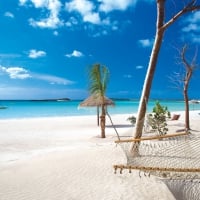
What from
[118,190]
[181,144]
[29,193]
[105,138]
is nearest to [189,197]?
[181,144]

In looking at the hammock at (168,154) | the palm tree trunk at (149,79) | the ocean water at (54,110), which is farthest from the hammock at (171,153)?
the ocean water at (54,110)

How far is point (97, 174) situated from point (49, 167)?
3.44 ft

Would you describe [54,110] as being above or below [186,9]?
below

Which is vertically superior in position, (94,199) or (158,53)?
(158,53)

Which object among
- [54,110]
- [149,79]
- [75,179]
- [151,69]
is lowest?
[75,179]

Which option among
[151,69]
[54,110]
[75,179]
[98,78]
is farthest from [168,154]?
[54,110]

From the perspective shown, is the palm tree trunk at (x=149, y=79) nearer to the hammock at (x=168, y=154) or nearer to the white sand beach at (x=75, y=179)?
the white sand beach at (x=75, y=179)

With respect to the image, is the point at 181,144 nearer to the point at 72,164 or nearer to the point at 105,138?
the point at 72,164

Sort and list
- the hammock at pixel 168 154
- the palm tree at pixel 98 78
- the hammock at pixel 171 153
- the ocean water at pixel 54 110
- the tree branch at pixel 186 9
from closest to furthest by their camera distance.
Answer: the hammock at pixel 168 154 → the hammock at pixel 171 153 → the tree branch at pixel 186 9 → the palm tree at pixel 98 78 → the ocean water at pixel 54 110

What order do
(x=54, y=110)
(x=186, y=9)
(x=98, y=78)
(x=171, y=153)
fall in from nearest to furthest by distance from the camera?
1. (x=171, y=153)
2. (x=186, y=9)
3. (x=98, y=78)
4. (x=54, y=110)

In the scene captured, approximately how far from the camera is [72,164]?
6.18 metres

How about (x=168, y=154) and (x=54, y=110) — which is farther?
(x=54, y=110)

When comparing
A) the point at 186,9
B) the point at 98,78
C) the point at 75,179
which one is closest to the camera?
the point at 75,179

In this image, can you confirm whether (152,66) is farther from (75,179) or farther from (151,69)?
(75,179)
